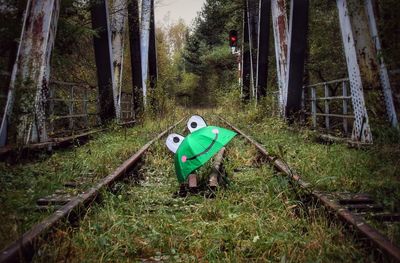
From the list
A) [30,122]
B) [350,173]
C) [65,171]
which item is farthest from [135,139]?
[350,173]

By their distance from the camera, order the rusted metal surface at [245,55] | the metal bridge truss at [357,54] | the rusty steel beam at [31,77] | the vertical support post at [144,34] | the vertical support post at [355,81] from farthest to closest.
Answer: the rusted metal surface at [245,55]
the vertical support post at [144,34]
the vertical support post at [355,81]
the rusty steel beam at [31,77]
the metal bridge truss at [357,54]

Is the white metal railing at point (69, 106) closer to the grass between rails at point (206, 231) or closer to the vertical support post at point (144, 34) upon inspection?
the vertical support post at point (144, 34)

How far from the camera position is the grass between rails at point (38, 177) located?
9.87ft

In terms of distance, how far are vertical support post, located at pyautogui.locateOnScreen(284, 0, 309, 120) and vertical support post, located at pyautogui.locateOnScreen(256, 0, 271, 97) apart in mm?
4387

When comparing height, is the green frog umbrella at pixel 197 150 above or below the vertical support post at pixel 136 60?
below

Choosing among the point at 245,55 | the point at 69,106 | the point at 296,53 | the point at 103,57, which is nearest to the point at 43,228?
the point at 69,106

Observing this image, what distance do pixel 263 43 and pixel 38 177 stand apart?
37.5 ft

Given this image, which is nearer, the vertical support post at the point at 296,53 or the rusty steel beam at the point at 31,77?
the rusty steel beam at the point at 31,77

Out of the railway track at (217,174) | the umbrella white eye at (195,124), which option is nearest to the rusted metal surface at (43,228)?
the railway track at (217,174)

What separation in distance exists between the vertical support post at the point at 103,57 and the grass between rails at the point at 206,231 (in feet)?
23.0

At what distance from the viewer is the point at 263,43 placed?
14797 millimetres

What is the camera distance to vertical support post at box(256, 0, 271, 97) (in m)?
14.7

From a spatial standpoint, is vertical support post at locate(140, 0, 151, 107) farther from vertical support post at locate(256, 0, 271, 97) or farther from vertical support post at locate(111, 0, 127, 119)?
vertical support post at locate(256, 0, 271, 97)

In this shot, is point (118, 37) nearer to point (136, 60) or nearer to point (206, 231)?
point (136, 60)
